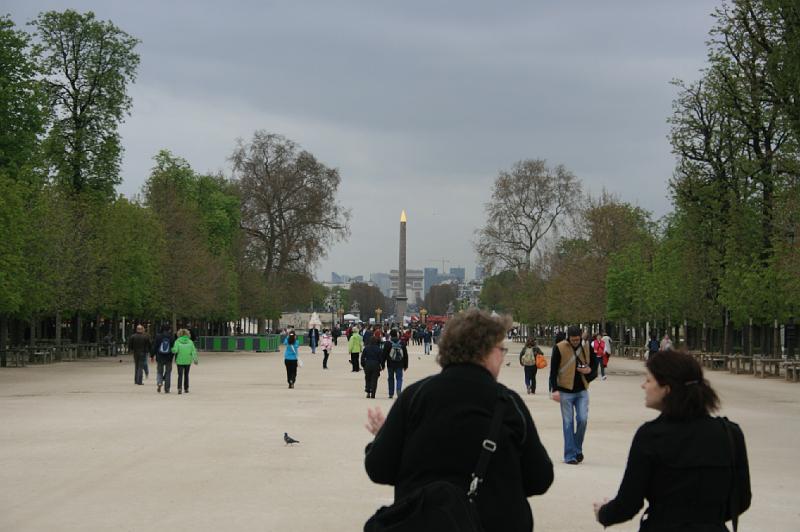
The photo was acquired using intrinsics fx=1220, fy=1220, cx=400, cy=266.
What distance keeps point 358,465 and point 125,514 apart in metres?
4.39

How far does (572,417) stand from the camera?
1491 centimetres


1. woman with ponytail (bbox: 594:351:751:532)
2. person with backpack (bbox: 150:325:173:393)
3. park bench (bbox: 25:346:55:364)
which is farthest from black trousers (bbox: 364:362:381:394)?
park bench (bbox: 25:346:55:364)

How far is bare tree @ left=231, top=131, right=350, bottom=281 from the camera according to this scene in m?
82.2

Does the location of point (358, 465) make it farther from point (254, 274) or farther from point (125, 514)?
point (254, 274)

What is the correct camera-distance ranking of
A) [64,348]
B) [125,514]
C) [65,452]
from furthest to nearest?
1. [64,348]
2. [65,452]
3. [125,514]

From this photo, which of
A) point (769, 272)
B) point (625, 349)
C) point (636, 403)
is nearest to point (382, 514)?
point (636, 403)

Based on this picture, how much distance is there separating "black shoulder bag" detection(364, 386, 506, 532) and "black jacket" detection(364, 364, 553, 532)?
0.07 m

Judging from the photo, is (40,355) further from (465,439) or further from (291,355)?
(465,439)

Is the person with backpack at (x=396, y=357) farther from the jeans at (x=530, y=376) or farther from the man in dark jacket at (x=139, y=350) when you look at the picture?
the man in dark jacket at (x=139, y=350)

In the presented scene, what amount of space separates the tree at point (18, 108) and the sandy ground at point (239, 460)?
1707cm

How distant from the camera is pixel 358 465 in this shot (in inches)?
583

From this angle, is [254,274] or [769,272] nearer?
[769,272]

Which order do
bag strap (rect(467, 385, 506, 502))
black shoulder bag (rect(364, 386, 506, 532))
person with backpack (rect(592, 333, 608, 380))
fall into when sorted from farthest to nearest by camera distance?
person with backpack (rect(592, 333, 608, 380)) < bag strap (rect(467, 385, 506, 502)) < black shoulder bag (rect(364, 386, 506, 532))

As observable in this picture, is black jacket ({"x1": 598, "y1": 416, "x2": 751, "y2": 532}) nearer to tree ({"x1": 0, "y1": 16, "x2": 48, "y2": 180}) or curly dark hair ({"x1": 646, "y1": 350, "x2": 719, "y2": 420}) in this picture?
curly dark hair ({"x1": 646, "y1": 350, "x2": 719, "y2": 420})
